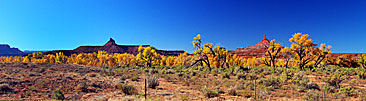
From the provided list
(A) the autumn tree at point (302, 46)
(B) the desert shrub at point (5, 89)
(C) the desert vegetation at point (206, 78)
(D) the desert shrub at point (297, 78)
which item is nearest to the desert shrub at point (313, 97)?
(C) the desert vegetation at point (206, 78)

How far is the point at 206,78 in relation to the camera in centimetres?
1736

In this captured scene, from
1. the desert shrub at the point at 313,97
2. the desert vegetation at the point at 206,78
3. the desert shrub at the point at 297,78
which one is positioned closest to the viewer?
the desert shrub at the point at 313,97

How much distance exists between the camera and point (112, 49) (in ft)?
647

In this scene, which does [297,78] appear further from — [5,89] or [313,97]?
[5,89]

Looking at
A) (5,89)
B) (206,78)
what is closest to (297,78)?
(206,78)

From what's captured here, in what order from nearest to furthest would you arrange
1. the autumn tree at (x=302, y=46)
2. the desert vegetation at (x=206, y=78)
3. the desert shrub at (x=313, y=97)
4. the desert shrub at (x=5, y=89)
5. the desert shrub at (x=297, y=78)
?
the desert shrub at (x=313, y=97) → the desert vegetation at (x=206, y=78) → the desert shrub at (x=5, y=89) → the desert shrub at (x=297, y=78) → the autumn tree at (x=302, y=46)

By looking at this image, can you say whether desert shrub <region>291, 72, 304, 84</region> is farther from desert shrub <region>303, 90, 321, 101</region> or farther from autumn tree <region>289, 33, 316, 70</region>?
autumn tree <region>289, 33, 316, 70</region>

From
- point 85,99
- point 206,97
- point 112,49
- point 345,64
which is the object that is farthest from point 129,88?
point 112,49

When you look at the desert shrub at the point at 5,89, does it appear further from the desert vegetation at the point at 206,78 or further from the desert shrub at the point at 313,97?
the desert shrub at the point at 313,97

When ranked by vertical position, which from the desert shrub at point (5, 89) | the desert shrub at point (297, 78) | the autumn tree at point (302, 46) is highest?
the autumn tree at point (302, 46)

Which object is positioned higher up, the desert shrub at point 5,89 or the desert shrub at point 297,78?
the desert shrub at point 297,78

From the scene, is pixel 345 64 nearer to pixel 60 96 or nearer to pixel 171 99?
pixel 171 99

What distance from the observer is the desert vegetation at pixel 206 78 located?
372 inches

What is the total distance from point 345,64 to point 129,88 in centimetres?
4665
